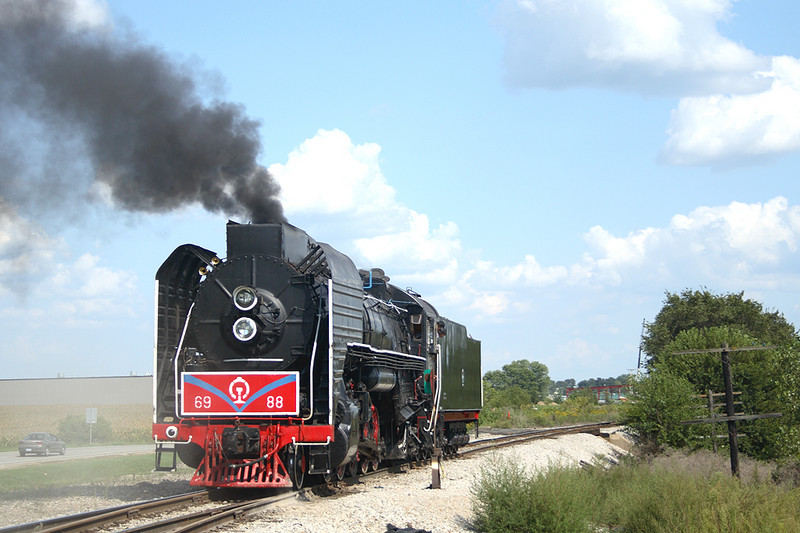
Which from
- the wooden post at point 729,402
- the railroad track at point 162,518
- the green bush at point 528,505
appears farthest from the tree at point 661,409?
the railroad track at point 162,518

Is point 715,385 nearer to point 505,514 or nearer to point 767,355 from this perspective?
point 767,355

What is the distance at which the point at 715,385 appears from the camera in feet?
92.2

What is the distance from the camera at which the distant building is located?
228 feet

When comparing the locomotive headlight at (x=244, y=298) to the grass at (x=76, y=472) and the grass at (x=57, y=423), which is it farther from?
the grass at (x=57, y=423)

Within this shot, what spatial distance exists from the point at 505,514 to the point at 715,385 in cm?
2046

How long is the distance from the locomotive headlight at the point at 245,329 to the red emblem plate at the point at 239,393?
55 centimetres

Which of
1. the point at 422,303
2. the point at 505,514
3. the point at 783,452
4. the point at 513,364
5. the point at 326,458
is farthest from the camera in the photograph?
the point at 513,364

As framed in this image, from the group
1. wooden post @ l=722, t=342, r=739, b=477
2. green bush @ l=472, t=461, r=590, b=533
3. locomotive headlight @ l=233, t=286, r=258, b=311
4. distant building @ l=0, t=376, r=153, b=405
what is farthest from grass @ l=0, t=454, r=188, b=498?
distant building @ l=0, t=376, r=153, b=405

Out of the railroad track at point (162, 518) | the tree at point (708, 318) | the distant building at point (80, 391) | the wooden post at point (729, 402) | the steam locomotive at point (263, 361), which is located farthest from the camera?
the distant building at point (80, 391)

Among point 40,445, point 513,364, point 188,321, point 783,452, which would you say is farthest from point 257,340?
point 513,364

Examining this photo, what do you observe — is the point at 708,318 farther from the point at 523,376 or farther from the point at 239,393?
the point at 523,376

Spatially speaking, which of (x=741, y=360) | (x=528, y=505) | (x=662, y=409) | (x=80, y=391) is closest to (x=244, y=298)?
(x=528, y=505)

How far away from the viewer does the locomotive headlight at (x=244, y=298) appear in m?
11.9

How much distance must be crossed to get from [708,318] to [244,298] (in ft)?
157
